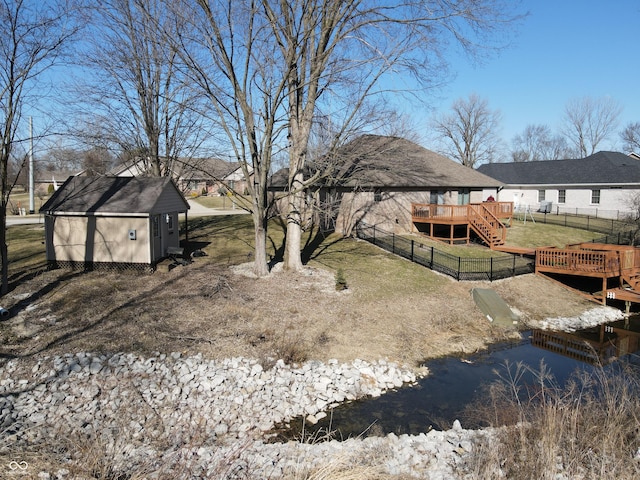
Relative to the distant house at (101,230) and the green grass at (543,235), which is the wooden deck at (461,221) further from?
the distant house at (101,230)

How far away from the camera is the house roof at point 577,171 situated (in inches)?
1398

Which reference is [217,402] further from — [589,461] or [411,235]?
[411,235]

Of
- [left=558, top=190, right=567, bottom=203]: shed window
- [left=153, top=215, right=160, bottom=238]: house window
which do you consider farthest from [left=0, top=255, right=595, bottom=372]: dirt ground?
[left=558, top=190, right=567, bottom=203]: shed window

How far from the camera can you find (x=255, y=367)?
10.9 m

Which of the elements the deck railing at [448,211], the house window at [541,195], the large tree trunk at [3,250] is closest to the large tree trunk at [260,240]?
the large tree trunk at [3,250]

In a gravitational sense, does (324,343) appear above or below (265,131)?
below

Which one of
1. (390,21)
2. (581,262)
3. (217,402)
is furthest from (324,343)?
(581,262)

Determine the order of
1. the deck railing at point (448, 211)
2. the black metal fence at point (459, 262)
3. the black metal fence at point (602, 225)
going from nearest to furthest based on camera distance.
→ the black metal fence at point (459, 262), the deck railing at point (448, 211), the black metal fence at point (602, 225)

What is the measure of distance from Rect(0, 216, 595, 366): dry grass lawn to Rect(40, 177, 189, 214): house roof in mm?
2339

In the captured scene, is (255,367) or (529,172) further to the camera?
(529,172)

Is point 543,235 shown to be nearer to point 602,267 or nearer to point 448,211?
point 448,211

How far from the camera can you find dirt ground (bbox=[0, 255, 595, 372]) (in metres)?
11.6

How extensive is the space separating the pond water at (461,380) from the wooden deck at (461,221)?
8.43m

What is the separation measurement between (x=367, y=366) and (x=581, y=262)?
11.9 metres
